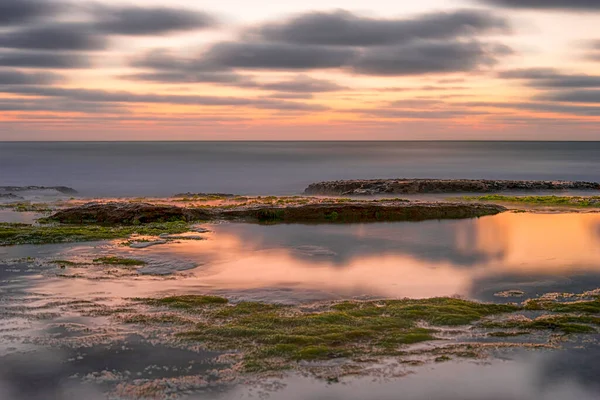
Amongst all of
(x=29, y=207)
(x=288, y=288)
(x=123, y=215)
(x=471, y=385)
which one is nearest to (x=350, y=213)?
(x=123, y=215)

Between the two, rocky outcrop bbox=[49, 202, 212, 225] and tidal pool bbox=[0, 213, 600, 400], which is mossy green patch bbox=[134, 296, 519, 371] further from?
rocky outcrop bbox=[49, 202, 212, 225]

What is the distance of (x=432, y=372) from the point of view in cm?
929

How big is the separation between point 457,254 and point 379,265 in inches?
125

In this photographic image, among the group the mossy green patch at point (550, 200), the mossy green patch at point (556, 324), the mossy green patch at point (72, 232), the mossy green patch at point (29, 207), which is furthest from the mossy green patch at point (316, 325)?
the mossy green patch at point (550, 200)

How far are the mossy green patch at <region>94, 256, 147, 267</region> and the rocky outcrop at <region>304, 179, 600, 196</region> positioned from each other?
86.6ft

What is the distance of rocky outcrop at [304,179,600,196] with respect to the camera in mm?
42906

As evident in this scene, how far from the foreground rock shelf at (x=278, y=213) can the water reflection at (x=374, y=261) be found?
197cm

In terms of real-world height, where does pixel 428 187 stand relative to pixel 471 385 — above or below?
above

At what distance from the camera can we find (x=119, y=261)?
681 inches

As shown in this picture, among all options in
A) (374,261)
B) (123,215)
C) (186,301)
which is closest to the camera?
(186,301)

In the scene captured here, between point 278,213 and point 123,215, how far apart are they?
6817 mm

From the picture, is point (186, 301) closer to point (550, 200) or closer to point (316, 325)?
point (316, 325)

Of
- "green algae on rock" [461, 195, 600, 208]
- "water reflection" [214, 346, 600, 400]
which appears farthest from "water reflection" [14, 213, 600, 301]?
"green algae on rock" [461, 195, 600, 208]

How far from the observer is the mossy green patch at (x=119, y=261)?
17125 millimetres
